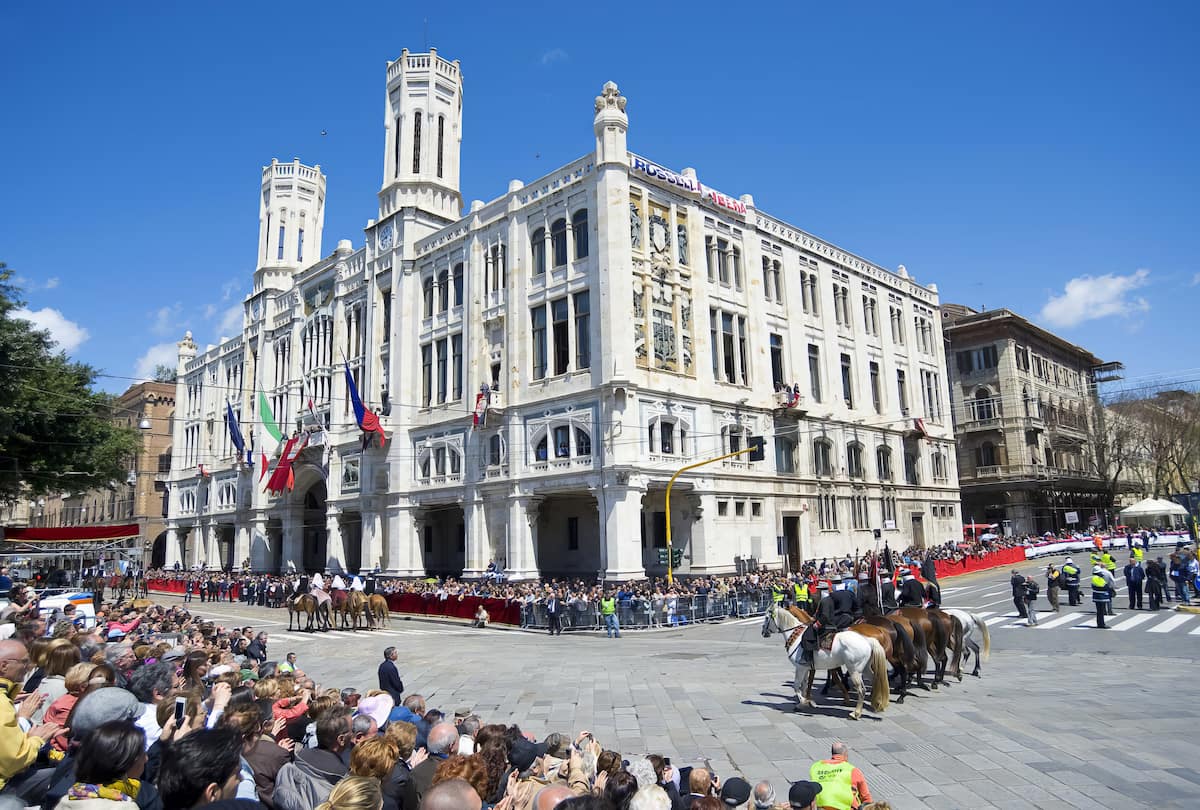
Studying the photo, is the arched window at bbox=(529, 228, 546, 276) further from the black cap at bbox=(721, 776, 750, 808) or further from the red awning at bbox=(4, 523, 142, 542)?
the black cap at bbox=(721, 776, 750, 808)

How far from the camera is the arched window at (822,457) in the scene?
146 ft

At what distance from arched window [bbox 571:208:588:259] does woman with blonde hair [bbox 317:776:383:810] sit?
115ft

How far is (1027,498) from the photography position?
208ft

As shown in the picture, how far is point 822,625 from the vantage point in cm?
1306

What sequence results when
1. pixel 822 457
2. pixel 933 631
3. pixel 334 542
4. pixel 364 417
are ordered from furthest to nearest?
pixel 334 542 → pixel 822 457 → pixel 364 417 → pixel 933 631

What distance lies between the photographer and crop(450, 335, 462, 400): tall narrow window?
141 feet

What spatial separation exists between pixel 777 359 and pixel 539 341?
14.9m

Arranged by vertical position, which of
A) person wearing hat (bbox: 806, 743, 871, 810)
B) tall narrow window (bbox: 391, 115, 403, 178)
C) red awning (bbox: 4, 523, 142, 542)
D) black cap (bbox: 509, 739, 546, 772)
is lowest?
person wearing hat (bbox: 806, 743, 871, 810)

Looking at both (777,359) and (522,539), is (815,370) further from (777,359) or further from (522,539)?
(522,539)

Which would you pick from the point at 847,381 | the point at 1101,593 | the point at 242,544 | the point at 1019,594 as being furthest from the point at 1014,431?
the point at 242,544

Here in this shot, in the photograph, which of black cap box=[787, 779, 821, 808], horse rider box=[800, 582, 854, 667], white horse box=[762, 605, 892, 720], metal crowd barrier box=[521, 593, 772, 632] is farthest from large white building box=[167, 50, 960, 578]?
black cap box=[787, 779, 821, 808]

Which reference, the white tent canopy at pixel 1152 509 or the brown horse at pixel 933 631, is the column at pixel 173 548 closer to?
the brown horse at pixel 933 631

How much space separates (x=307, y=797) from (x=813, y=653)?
362 inches

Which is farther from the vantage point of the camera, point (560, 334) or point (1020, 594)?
point (560, 334)
